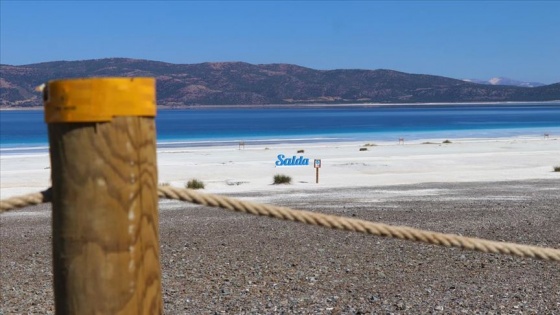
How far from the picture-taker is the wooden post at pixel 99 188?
1.69 meters

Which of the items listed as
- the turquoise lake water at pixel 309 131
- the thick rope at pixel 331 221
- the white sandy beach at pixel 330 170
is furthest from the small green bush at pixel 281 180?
the turquoise lake water at pixel 309 131

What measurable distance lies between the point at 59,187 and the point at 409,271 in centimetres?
631

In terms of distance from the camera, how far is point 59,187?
5.68ft

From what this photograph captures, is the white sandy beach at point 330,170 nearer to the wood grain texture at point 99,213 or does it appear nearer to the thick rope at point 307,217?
the thick rope at point 307,217

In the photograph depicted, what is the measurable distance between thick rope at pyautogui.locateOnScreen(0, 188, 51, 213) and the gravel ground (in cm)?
416

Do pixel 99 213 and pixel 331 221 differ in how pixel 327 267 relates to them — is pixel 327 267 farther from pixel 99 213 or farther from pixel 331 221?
pixel 99 213

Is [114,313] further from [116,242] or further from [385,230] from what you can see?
[385,230]

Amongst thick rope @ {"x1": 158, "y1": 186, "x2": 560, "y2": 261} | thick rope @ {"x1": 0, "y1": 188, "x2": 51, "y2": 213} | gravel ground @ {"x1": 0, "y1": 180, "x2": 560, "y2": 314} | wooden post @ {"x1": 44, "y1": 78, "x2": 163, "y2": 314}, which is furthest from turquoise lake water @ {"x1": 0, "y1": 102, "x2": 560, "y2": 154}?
wooden post @ {"x1": 44, "y1": 78, "x2": 163, "y2": 314}

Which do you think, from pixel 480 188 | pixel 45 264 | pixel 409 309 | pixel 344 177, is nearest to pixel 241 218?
pixel 45 264

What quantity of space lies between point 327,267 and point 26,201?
6.15m

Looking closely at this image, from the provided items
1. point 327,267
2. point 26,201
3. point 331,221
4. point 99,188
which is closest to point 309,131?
point 327,267

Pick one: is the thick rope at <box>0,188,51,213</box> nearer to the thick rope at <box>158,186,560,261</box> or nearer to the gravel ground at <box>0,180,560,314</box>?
the thick rope at <box>158,186,560,261</box>

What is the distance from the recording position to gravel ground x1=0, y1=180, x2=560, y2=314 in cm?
626

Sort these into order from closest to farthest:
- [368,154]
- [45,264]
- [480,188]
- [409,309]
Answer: [409,309], [45,264], [480,188], [368,154]
